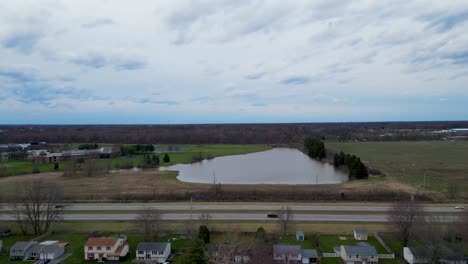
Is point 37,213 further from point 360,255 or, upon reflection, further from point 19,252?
point 360,255

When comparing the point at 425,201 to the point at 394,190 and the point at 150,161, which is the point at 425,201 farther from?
the point at 150,161

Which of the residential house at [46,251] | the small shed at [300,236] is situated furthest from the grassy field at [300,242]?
the residential house at [46,251]

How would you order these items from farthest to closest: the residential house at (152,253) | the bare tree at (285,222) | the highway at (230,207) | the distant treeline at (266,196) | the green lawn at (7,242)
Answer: the distant treeline at (266,196), the highway at (230,207), the bare tree at (285,222), the green lawn at (7,242), the residential house at (152,253)

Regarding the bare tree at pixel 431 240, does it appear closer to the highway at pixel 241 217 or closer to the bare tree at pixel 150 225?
the highway at pixel 241 217

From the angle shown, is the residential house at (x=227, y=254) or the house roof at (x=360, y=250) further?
the house roof at (x=360, y=250)

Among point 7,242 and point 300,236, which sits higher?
point 300,236

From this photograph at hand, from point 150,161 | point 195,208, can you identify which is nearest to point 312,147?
point 150,161

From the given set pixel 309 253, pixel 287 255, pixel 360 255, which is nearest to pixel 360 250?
pixel 360 255
